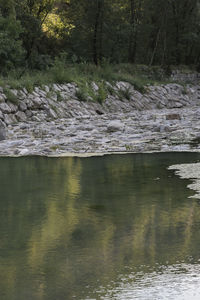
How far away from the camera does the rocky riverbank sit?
9.83 metres

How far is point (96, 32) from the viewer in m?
28.9

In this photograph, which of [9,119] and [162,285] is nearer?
[162,285]

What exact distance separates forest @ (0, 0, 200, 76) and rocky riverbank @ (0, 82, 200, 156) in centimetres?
298

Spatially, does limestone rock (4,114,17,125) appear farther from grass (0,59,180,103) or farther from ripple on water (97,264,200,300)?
ripple on water (97,264,200,300)

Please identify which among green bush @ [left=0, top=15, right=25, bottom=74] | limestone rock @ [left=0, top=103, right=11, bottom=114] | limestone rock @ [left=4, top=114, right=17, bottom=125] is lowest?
limestone rock @ [left=4, top=114, right=17, bottom=125]

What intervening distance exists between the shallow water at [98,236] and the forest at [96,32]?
598 inches

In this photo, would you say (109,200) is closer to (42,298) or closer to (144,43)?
(42,298)

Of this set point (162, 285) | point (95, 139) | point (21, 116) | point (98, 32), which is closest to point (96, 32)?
point (98, 32)

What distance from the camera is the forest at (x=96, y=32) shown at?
2352 centimetres

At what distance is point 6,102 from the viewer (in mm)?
15844

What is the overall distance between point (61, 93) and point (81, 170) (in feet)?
38.4

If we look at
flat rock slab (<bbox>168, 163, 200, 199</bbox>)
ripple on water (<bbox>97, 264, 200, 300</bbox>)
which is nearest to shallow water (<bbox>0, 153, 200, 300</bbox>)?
ripple on water (<bbox>97, 264, 200, 300</bbox>)

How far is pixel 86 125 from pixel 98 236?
34.2 feet

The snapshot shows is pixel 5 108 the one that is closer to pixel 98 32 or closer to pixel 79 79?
pixel 79 79
